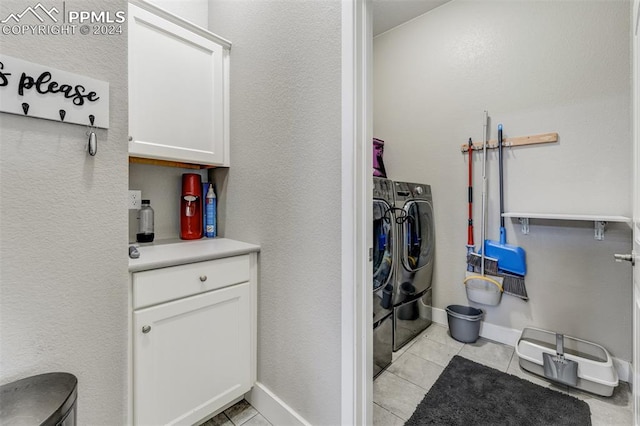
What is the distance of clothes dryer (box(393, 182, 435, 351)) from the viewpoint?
2.03m

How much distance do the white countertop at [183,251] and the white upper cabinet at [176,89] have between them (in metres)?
0.48

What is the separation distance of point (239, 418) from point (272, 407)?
0.19 meters

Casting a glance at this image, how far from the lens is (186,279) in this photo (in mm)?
1227

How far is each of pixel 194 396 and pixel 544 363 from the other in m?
2.06

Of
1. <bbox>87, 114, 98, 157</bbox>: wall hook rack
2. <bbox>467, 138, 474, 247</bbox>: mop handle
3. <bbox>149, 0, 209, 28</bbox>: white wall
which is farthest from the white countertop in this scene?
<bbox>467, 138, 474, 247</bbox>: mop handle

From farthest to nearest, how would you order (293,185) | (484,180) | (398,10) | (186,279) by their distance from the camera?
(398,10) < (484,180) < (293,185) < (186,279)

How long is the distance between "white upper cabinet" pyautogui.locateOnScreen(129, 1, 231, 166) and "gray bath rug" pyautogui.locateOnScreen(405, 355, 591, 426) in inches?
73.7

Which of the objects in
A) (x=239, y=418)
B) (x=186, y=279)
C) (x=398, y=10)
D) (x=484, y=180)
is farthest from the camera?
(x=398, y=10)

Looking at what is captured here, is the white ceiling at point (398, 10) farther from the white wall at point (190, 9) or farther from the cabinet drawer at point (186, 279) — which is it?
the cabinet drawer at point (186, 279)

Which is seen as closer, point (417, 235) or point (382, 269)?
point (382, 269)

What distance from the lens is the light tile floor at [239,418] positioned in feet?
4.60

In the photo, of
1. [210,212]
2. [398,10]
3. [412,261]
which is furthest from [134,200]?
[398,10]

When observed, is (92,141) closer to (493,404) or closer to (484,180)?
(493,404)

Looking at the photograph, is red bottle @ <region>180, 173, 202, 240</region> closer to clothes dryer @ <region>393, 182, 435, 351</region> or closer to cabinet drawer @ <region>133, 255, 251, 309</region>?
cabinet drawer @ <region>133, 255, 251, 309</region>
